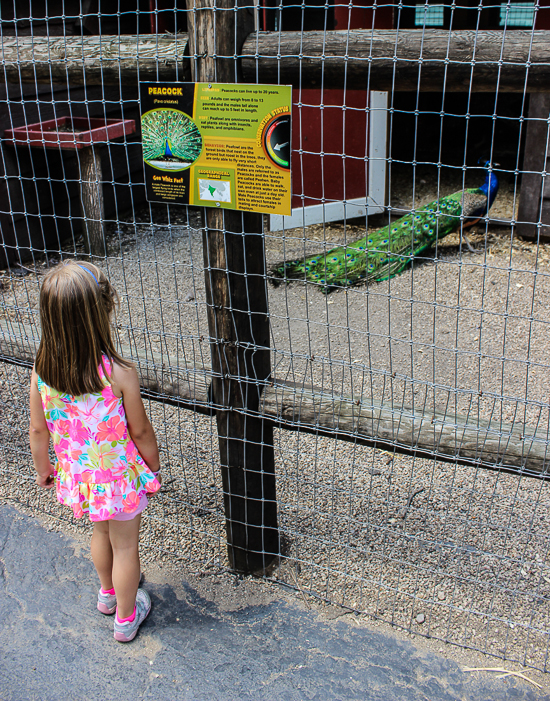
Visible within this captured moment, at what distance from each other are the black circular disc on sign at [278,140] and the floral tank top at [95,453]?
76 cm

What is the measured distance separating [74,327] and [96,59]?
94 centimetres

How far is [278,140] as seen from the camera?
168 centimetres

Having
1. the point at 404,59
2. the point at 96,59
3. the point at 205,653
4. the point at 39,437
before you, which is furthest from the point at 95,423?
the point at 404,59

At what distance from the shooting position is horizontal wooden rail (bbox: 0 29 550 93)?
151cm

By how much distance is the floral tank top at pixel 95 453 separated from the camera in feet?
5.77

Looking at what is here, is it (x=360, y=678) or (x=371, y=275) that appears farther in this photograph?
(x=371, y=275)

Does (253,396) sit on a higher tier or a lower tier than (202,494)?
higher

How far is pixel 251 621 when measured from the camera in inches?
83.1

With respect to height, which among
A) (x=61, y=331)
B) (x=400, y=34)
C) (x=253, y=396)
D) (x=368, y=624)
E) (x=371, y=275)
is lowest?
(x=368, y=624)

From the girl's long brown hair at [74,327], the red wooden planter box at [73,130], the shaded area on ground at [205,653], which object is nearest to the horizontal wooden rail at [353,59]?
the girl's long brown hair at [74,327]

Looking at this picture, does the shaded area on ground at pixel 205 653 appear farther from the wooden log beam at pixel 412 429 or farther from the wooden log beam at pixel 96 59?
the wooden log beam at pixel 96 59

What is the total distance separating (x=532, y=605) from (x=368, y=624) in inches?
23.7

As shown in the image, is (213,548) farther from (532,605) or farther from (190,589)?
(532,605)

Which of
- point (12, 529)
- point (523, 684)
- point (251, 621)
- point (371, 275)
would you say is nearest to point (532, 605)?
point (523, 684)
